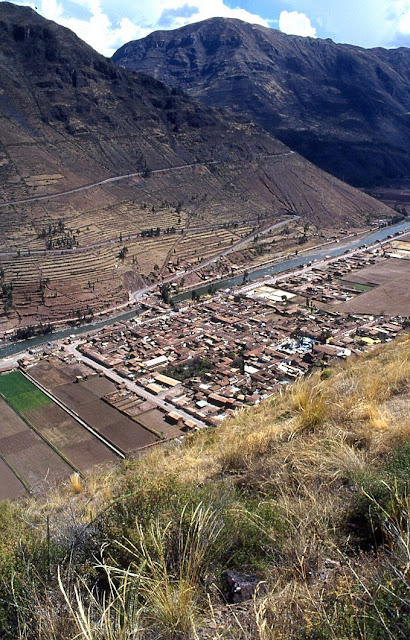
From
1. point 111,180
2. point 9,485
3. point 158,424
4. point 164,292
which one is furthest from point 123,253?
point 9,485

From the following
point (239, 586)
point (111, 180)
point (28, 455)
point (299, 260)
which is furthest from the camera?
point (111, 180)

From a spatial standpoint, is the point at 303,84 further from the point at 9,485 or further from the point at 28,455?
the point at 9,485

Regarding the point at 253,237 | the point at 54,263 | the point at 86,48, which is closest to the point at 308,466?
the point at 54,263

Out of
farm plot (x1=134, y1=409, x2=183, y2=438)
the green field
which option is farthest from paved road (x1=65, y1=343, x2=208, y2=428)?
the green field

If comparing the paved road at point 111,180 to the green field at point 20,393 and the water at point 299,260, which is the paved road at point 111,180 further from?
the green field at point 20,393

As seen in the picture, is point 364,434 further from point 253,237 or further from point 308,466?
point 253,237

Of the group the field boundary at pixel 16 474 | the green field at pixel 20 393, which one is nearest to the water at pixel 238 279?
the green field at pixel 20 393
